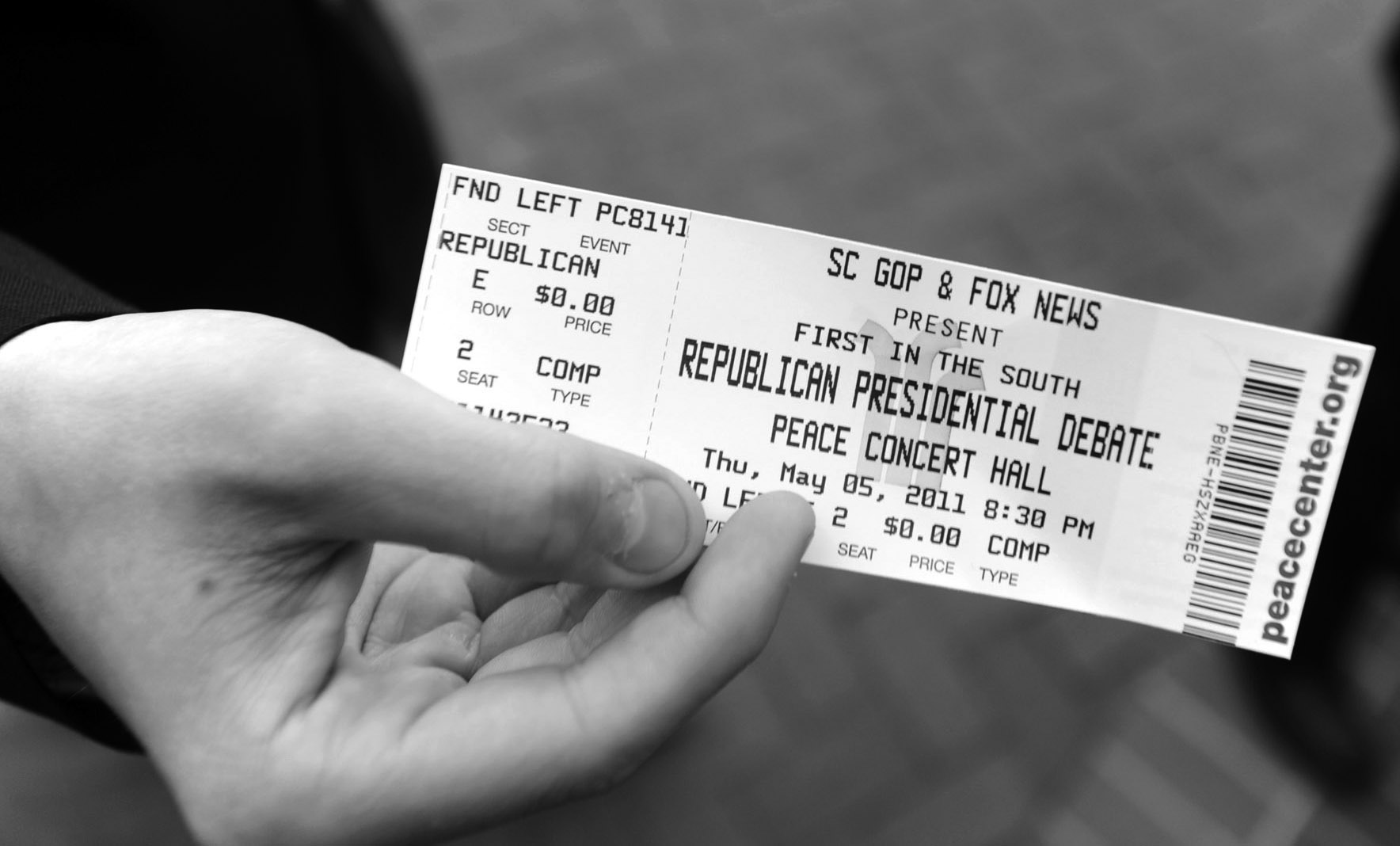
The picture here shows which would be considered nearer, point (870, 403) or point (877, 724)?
point (870, 403)

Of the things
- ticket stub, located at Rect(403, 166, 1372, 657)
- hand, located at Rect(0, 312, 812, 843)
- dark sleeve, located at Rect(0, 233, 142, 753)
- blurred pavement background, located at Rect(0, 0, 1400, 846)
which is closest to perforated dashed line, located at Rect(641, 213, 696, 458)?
ticket stub, located at Rect(403, 166, 1372, 657)

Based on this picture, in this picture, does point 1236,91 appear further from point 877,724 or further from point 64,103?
point 64,103

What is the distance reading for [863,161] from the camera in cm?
333

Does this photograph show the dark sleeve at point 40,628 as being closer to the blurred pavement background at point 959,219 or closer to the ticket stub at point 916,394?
the ticket stub at point 916,394

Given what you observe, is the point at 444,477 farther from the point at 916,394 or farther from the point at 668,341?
the point at 916,394

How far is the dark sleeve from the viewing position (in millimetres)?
1158

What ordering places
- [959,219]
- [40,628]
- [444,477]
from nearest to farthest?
1. [444,477]
2. [40,628]
3. [959,219]

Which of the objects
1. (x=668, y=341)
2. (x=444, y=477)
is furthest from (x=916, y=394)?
(x=444, y=477)

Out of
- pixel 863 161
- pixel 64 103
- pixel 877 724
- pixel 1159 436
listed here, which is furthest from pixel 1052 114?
pixel 64 103

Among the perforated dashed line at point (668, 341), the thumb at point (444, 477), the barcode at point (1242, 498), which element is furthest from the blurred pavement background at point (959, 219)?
the thumb at point (444, 477)

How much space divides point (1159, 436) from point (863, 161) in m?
2.20

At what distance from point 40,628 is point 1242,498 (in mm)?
1526

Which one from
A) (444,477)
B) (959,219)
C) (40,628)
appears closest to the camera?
(444,477)

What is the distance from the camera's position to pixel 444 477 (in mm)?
1030
